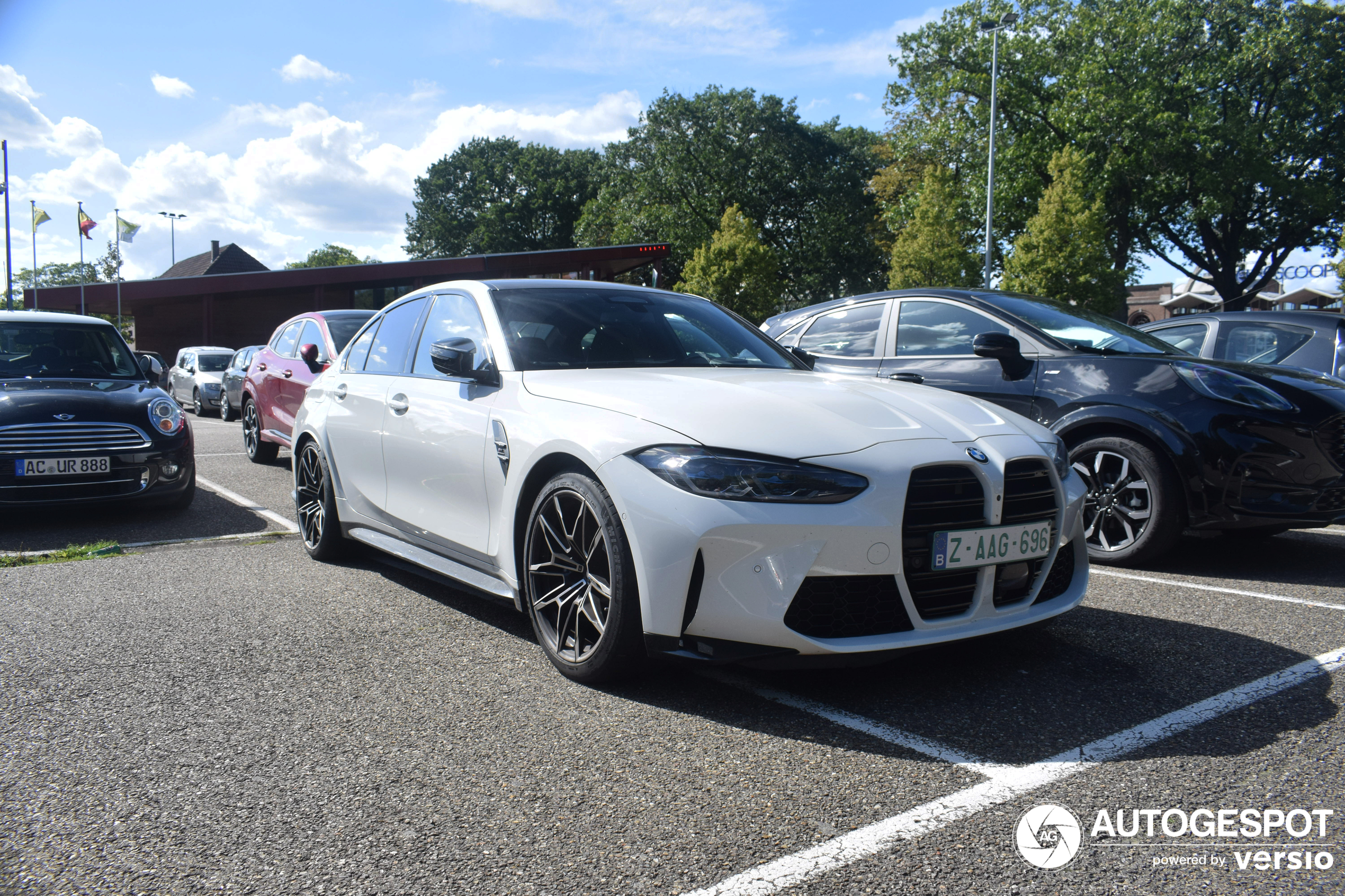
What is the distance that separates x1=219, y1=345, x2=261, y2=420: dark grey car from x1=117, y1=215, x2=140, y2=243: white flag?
27382mm

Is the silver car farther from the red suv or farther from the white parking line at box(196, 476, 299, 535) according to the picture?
the white parking line at box(196, 476, 299, 535)

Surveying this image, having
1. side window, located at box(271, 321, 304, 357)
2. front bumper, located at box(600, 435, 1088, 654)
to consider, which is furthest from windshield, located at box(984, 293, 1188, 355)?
side window, located at box(271, 321, 304, 357)

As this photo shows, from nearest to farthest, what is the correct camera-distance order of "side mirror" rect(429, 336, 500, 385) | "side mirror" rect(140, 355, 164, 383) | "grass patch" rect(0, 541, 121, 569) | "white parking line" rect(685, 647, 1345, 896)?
"white parking line" rect(685, 647, 1345, 896) < "side mirror" rect(429, 336, 500, 385) < "grass patch" rect(0, 541, 121, 569) < "side mirror" rect(140, 355, 164, 383)

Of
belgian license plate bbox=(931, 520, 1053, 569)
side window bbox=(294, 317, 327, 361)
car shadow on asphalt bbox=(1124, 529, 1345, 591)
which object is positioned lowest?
car shadow on asphalt bbox=(1124, 529, 1345, 591)

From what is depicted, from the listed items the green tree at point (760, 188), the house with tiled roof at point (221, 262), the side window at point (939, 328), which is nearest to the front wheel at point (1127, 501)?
the side window at point (939, 328)

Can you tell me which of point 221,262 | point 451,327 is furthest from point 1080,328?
point 221,262

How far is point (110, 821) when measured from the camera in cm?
237

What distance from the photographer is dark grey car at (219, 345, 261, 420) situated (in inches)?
652

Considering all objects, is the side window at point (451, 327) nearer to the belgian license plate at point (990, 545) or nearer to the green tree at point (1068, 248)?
the belgian license plate at point (990, 545)

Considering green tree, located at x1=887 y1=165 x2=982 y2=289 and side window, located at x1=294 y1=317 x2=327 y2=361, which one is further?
green tree, located at x1=887 y1=165 x2=982 y2=289

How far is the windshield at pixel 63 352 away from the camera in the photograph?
7.39 m

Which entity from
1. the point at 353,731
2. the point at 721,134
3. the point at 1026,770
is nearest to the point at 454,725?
the point at 353,731

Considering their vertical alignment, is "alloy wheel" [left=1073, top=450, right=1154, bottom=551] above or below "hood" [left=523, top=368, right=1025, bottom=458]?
below

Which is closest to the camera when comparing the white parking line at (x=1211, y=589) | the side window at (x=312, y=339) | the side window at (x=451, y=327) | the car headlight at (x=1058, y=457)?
the car headlight at (x=1058, y=457)
